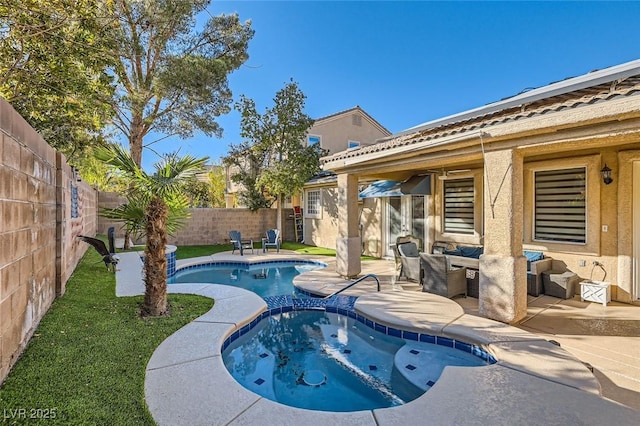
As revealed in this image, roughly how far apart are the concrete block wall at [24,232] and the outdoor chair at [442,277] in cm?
895

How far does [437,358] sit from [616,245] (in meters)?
6.82

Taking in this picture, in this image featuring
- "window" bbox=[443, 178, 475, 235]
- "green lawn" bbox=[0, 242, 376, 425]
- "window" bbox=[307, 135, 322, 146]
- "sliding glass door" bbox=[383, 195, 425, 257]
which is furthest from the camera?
"window" bbox=[307, 135, 322, 146]

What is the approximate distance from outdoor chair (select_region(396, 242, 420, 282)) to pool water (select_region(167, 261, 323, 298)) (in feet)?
13.5

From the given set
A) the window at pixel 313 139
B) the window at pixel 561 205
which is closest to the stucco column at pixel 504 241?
the window at pixel 561 205

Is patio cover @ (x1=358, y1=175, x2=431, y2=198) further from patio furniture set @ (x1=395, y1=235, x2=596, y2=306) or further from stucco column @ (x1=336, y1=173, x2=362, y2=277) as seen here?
patio furniture set @ (x1=395, y1=235, x2=596, y2=306)

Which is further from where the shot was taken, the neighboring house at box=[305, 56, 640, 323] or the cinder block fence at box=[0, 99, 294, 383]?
the neighboring house at box=[305, 56, 640, 323]

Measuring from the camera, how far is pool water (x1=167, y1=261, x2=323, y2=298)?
462 inches

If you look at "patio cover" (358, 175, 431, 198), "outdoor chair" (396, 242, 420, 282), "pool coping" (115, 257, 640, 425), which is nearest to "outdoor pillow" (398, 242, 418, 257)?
"outdoor chair" (396, 242, 420, 282)

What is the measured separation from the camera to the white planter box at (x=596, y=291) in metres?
8.21

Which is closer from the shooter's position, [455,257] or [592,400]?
[592,400]

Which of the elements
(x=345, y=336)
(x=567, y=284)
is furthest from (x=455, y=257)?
(x=345, y=336)

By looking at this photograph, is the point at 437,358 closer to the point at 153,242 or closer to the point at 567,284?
the point at 567,284

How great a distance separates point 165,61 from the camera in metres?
16.1

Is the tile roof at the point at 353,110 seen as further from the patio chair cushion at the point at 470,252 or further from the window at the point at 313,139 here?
the patio chair cushion at the point at 470,252
